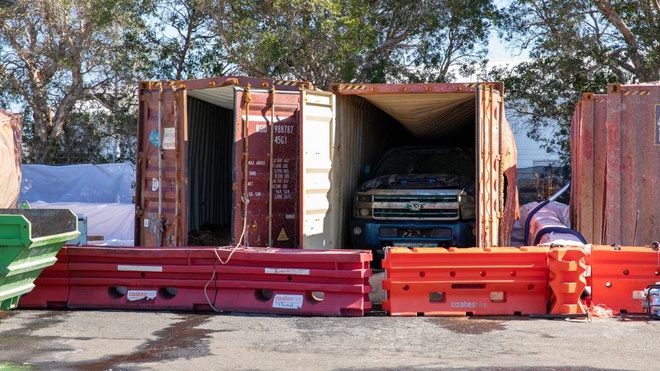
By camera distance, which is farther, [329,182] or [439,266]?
[329,182]

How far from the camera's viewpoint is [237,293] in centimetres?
1084

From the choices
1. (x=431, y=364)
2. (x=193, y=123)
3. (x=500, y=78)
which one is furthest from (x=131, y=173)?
(x=431, y=364)

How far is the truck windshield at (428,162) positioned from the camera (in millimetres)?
15008

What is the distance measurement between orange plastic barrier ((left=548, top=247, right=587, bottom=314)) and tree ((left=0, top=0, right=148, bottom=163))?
1867cm

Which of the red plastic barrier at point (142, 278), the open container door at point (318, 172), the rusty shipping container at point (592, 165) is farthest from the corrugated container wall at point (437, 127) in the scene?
the red plastic barrier at point (142, 278)

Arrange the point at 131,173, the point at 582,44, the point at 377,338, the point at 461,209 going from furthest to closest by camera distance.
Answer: the point at 582,44
the point at 131,173
the point at 461,209
the point at 377,338

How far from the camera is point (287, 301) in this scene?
10.6 m

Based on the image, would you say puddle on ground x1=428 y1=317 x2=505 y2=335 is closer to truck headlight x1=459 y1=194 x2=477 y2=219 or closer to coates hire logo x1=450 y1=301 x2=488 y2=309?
coates hire logo x1=450 y1=301 x2=488 y2=309

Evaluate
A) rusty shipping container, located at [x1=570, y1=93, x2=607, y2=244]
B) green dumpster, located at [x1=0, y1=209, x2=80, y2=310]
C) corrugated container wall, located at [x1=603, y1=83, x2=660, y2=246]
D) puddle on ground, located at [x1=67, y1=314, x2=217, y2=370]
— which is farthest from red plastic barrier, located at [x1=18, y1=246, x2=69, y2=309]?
rusty shipping container, located at [x1=570, y1=93, x2=607, y2=244]

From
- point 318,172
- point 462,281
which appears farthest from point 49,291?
point 462,281

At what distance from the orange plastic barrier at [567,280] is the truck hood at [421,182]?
3.32 meters

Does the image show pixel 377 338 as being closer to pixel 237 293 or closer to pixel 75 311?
pixel 237 293

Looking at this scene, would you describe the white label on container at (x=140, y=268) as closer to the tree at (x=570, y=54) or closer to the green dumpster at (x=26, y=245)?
the green dumpster at (x=26, y=245)

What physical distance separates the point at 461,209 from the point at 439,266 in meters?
2.97
